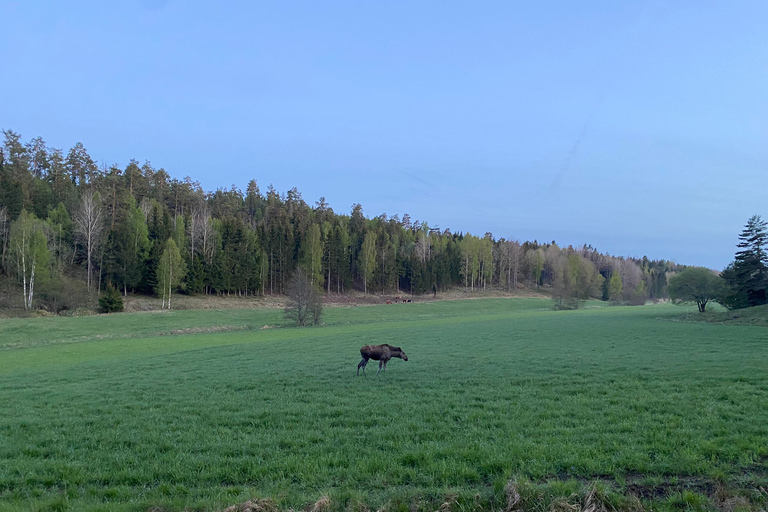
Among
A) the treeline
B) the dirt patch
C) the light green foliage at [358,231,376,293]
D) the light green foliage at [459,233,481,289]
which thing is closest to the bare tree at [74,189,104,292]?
the treeline

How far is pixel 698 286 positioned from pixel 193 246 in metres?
87.3

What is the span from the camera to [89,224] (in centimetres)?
7175

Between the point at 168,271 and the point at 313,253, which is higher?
the point at 313,253

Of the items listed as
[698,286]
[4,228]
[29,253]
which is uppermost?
[4,228]

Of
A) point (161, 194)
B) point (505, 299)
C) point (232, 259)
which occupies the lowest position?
point (505, 299)

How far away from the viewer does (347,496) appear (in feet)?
21.3

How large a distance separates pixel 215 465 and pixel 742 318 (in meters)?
56.3

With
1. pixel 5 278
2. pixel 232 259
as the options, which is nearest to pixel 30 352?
pixel 5 278

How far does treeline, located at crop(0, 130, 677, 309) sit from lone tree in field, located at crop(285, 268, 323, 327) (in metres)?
29.4

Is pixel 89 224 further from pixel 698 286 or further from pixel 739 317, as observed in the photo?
pixel 698 286

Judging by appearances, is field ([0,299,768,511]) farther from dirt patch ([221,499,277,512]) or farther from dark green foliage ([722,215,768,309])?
dark green foliage ([722,215,768,309])

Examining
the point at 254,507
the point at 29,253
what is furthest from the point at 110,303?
the point at 254,507

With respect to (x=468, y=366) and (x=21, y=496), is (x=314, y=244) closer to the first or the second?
(x=468, y=366)

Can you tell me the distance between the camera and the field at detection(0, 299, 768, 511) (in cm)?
662
